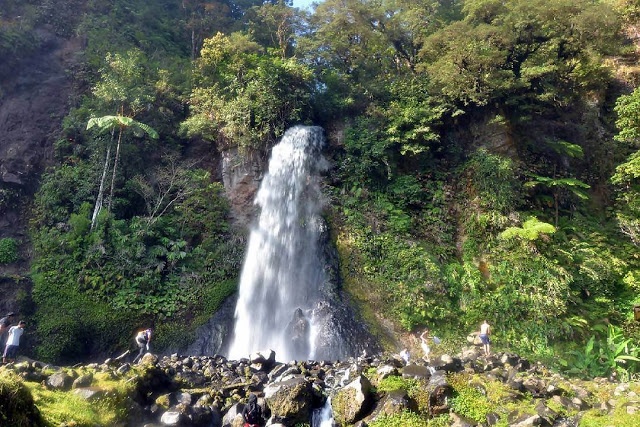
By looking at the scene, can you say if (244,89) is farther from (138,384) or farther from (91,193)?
(138,384)

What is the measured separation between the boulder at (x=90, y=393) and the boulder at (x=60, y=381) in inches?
10.4

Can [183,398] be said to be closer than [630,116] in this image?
Yes

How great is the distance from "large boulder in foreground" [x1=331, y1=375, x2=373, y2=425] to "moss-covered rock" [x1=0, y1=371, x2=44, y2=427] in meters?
4.69

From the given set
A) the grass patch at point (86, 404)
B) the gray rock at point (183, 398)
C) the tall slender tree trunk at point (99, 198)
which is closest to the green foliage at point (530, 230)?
the gray rock at point (183, 398)

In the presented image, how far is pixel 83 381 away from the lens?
22.9 ft

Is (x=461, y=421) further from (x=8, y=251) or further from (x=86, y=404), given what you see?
(x=8, y=251)

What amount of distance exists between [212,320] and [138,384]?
592cm

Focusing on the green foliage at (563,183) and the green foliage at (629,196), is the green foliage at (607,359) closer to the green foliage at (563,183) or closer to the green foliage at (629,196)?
the green foliage at (629,196)

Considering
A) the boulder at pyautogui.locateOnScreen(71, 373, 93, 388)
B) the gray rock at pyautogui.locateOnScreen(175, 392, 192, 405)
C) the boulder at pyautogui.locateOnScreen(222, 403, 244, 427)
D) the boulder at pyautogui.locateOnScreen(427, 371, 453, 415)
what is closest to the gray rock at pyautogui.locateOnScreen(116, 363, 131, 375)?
the boulder at pyautogui.locateOnScreen(71, 373, 93, 388)

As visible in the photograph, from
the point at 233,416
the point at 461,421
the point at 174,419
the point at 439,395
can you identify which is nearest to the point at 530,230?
the point at 439,395

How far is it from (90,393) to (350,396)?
14.8 feet

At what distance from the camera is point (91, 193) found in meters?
15.1

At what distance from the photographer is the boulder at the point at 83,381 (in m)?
6.93

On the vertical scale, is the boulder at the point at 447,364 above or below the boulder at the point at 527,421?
above
